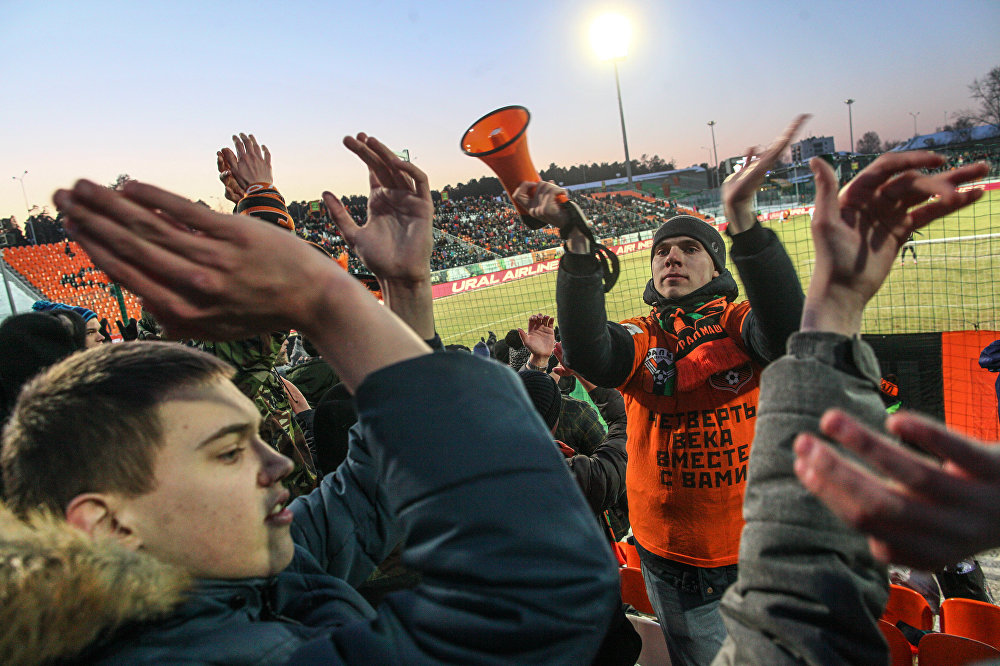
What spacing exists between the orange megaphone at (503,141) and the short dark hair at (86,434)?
4.46 ft

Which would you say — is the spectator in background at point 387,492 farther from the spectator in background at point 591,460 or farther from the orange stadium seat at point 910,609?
the orange stadium seat at point 910,609

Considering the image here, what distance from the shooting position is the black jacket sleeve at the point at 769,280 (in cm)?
191

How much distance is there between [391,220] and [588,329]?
1.28 meters

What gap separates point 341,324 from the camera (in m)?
0.72

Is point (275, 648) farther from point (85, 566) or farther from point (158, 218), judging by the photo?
point (158, 218)

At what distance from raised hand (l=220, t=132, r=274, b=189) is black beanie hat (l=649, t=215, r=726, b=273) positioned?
210cm

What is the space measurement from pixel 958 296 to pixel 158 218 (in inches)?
619

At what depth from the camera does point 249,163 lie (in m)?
2.98

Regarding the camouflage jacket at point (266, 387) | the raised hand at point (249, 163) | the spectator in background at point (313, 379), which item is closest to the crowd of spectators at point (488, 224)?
the spectator in background at point (313, 379)

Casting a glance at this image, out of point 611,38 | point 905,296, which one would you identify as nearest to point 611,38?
point 611,38

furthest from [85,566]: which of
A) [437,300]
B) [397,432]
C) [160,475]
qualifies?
[437,300]

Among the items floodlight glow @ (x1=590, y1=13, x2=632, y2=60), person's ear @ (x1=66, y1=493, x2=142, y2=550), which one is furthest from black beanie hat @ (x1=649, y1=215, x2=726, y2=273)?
floodlight glow @ (x1=590, y1=13, x2=632, y2=60)

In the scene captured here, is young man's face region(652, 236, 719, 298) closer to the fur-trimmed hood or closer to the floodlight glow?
the fur-trimmed hood

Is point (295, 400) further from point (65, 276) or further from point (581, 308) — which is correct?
point (65, 276)
